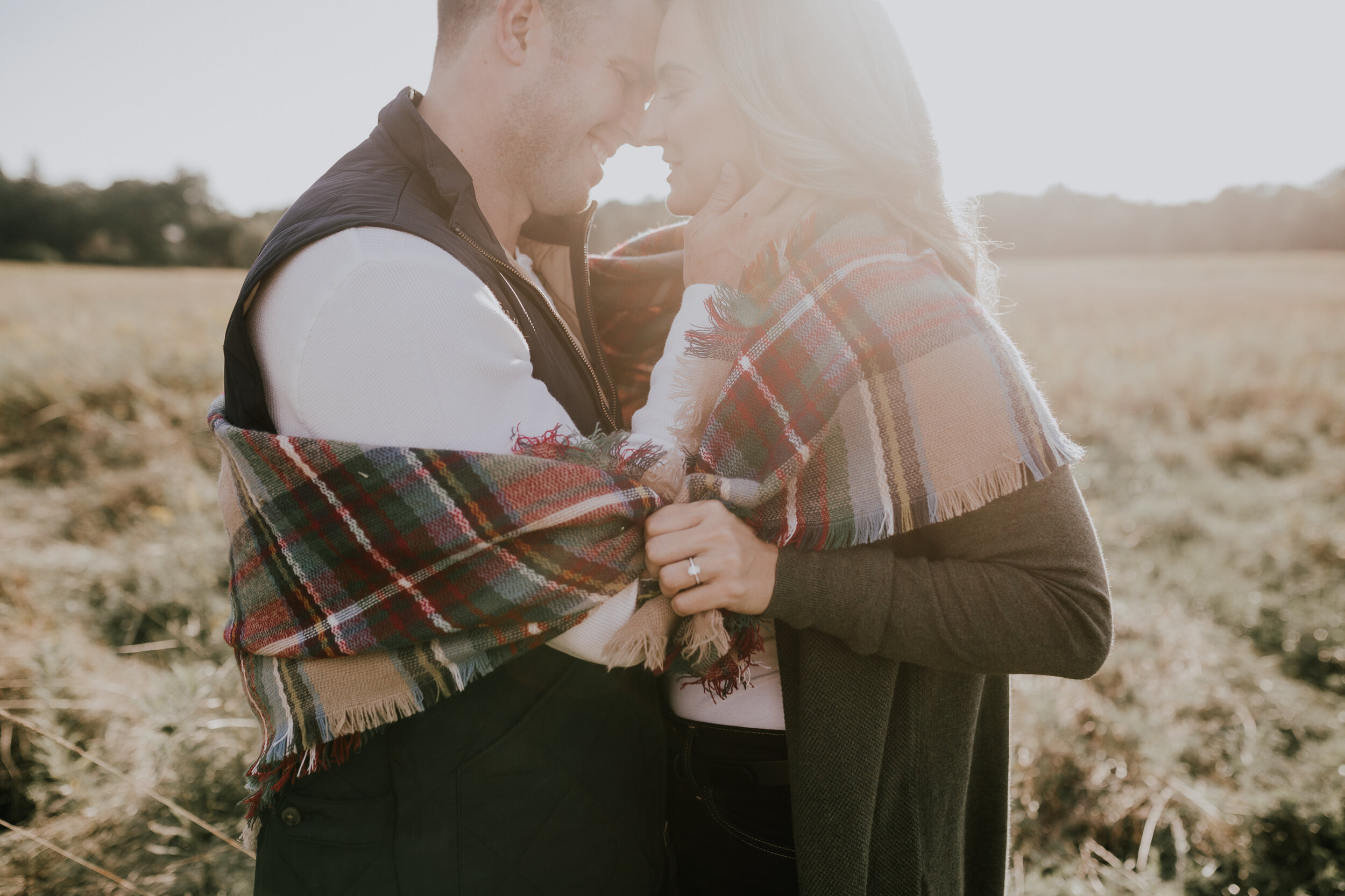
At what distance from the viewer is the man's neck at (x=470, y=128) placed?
70.7 inches

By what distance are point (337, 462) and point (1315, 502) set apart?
24.4 ft

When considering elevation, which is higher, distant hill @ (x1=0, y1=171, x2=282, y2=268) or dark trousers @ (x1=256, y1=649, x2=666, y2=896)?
distant hill @ (x1=0, y1=171, x2=282, y2=268)

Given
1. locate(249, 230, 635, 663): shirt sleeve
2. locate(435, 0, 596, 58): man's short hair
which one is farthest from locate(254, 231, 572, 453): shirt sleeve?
locate(435, 0, 596, 58): man's short hair

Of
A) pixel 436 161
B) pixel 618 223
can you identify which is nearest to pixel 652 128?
pixel 436 161

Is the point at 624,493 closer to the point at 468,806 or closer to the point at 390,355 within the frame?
the point at 390,355

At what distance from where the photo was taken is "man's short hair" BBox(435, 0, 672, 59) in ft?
6.01

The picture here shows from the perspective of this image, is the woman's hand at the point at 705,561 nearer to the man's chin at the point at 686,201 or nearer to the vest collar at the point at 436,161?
the vest collar at the point at 436,161

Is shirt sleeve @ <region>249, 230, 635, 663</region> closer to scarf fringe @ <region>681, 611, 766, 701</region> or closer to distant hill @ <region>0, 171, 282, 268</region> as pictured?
scarf fringe @ <region>681, 611, 766, 701</region>

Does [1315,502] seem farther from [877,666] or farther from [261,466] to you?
[261,466]

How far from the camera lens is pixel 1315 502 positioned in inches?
231

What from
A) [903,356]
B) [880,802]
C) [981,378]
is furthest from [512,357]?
[880,802]

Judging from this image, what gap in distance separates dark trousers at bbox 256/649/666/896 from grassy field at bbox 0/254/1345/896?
1.25m

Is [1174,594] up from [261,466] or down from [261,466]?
down

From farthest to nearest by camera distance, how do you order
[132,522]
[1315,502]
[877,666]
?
[1315,502] < [132,522] < [877,666]
